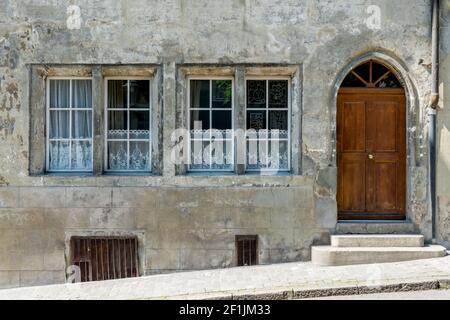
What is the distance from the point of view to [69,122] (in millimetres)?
9359

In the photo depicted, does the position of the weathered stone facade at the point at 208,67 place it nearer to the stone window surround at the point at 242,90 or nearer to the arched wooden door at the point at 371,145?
the stone window surround at the point at 242,90

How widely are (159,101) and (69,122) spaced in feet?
5.09

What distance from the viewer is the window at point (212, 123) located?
367 inches

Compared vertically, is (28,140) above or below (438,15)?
below

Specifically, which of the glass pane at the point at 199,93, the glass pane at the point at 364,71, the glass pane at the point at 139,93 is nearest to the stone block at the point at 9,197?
the glass pane at the point at 139,93

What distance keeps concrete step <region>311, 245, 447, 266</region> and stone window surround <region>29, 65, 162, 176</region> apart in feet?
9.62

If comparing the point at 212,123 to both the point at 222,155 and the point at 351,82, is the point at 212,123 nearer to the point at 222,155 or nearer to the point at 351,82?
the point at 222,155

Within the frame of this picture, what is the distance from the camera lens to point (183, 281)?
8.12 m

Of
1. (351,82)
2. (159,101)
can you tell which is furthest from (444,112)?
(159,101)

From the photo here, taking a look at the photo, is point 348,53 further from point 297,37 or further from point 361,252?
point 361,252

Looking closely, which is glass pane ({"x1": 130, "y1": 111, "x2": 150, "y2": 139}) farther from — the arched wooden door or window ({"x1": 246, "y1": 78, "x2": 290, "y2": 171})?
the arched wooden door

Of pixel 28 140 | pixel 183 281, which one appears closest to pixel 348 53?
pixel 183 281

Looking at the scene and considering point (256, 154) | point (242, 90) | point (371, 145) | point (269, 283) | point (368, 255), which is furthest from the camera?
point (256, 154)
